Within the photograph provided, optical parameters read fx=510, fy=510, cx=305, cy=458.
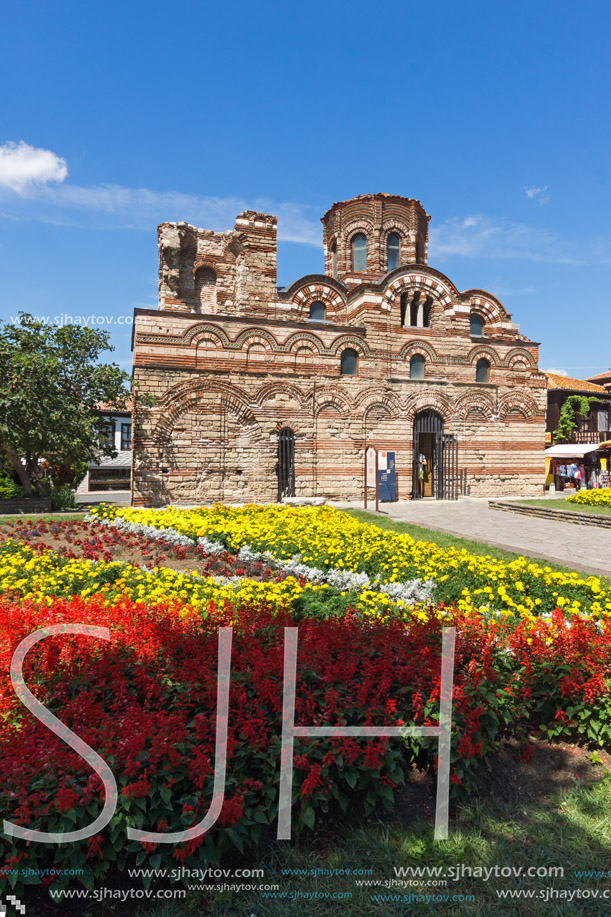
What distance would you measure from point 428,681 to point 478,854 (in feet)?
2.81

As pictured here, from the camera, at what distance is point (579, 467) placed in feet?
86.9

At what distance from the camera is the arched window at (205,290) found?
70.1 ft

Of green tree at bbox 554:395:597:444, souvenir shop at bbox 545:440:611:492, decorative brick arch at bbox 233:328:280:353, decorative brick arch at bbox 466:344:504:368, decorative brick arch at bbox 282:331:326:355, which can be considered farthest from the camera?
green tree at bbox 554:395:597:444

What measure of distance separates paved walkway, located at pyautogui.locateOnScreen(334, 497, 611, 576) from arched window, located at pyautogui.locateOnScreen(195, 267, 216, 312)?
1026 centimetres

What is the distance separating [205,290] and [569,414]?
945 inches

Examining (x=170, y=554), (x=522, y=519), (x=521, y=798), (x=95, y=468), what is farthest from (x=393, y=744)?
(x=95, y=468)

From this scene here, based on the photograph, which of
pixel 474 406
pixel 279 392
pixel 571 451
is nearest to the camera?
pixel 279 392

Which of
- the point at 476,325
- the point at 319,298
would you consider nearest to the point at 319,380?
the point at 319,298

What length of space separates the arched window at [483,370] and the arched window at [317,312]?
690cm

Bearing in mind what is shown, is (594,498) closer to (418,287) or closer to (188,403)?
(418,287)

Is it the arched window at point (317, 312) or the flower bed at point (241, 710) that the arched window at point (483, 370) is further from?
the flower bed at point (241, 710)

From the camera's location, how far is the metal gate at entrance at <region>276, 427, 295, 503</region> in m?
18.2

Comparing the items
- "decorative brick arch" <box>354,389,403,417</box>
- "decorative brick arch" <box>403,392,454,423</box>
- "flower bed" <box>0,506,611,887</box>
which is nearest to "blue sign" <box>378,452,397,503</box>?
"decorative brick arch" <box>354,389,403,417</box>

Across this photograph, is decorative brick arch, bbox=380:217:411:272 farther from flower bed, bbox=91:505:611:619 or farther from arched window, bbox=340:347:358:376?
flower bed, bbox=91:505:611:619
